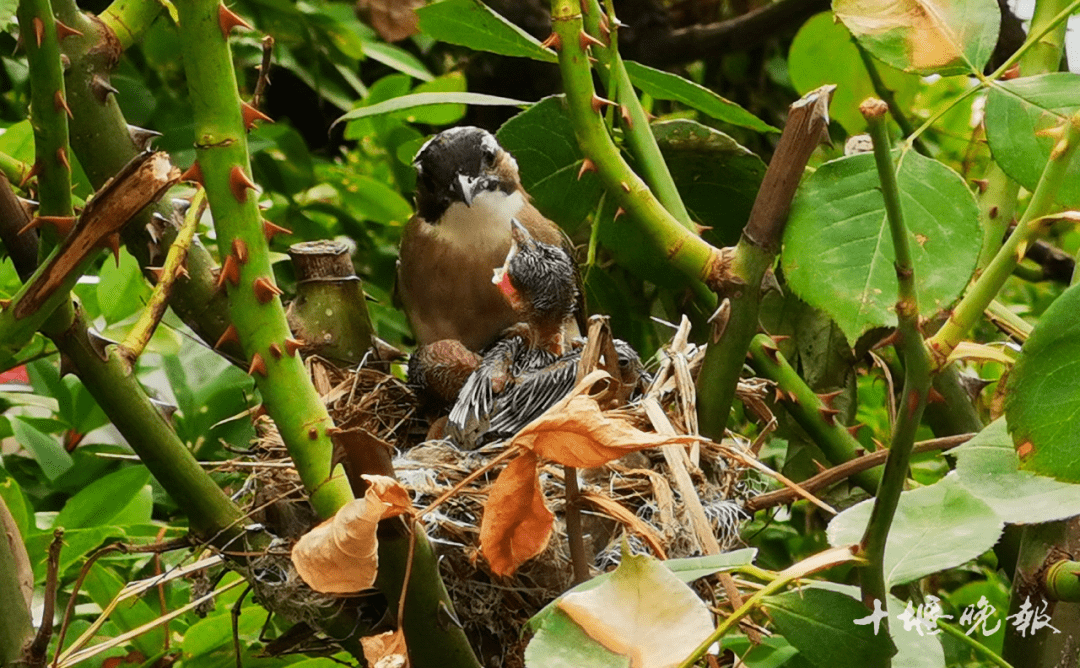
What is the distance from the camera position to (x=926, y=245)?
86 cm

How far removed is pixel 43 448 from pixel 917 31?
3.99 ft

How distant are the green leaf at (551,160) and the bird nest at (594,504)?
0.28 meters

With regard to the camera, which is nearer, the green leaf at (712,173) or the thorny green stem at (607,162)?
the thorny green stem at (607,162)

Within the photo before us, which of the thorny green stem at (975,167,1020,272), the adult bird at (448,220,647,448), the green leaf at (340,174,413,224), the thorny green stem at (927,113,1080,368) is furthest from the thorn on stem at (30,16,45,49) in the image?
the green leaf at (340,174,413,224)

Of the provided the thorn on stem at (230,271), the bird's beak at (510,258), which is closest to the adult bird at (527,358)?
the bird's beak at (510,258)

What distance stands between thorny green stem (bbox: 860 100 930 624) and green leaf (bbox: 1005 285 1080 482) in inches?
2.8

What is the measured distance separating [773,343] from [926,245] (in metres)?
0.56

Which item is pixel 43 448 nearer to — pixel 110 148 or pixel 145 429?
pixel 110 148

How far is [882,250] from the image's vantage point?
2.84 ft

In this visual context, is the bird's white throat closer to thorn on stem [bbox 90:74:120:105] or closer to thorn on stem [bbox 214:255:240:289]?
thorn on stem [bbox 90:74:120:105]

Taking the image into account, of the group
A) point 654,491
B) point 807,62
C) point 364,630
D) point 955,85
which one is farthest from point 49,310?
point 955,85

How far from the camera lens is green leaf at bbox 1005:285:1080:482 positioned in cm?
66

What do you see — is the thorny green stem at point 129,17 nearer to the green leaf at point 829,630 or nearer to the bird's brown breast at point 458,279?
the bird's brown breast at point 458,279

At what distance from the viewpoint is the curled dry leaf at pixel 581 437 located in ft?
2.50
